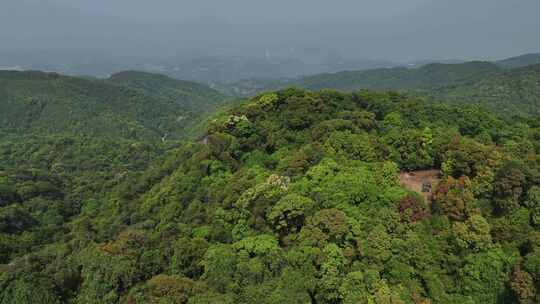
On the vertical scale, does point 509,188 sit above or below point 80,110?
above

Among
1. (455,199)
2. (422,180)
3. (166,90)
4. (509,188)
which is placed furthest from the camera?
(166,90)

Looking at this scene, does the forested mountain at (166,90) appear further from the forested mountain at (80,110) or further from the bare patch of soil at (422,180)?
the bare patch of soil at (422,180)

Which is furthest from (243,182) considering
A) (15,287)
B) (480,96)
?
(480,96)

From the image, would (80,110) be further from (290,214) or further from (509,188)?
(509,188)

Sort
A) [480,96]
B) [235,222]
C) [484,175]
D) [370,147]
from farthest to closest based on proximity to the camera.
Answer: [480,96], [370,147], [235,222], [484,175]

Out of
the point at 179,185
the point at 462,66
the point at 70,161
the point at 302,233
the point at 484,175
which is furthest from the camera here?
the point at 462,66

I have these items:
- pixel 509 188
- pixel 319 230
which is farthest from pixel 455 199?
pixel 319 230

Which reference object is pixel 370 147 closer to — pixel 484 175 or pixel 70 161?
pixel 484 175
